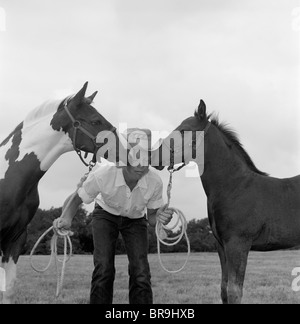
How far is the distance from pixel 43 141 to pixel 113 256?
151 centimetres

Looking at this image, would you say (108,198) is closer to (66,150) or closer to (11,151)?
(66,150)

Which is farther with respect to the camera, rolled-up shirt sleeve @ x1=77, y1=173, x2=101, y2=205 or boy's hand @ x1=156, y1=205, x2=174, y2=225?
boy's hand @ x1=156, y1=205, x2=174, y2=225

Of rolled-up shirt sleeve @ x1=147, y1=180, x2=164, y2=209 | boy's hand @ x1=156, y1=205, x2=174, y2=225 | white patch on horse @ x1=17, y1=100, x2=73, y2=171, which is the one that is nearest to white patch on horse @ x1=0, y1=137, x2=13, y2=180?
white patch on horse @ x1=17, y1=100, x2=73, y2=171

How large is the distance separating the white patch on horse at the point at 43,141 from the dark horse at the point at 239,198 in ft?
3.61

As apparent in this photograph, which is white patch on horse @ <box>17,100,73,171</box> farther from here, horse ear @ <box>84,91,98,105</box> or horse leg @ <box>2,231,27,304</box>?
horse leg @ <box>2,231,27,304</box>

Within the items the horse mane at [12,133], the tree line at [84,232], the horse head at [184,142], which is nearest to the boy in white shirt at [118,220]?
the horse head at [184,142]

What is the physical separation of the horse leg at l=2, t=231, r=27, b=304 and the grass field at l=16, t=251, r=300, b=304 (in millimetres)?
2030

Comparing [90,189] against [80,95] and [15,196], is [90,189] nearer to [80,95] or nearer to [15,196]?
[15,196]

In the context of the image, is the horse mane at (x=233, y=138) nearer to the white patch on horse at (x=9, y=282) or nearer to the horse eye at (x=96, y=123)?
the horse eye at (x=96, y=123)

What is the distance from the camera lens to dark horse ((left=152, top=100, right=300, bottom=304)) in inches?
201

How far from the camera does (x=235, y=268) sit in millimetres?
4836

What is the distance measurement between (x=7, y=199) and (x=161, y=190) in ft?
5.62

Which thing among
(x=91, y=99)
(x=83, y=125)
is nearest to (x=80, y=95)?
(x=91, y=99)

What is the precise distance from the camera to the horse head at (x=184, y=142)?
539 cm
